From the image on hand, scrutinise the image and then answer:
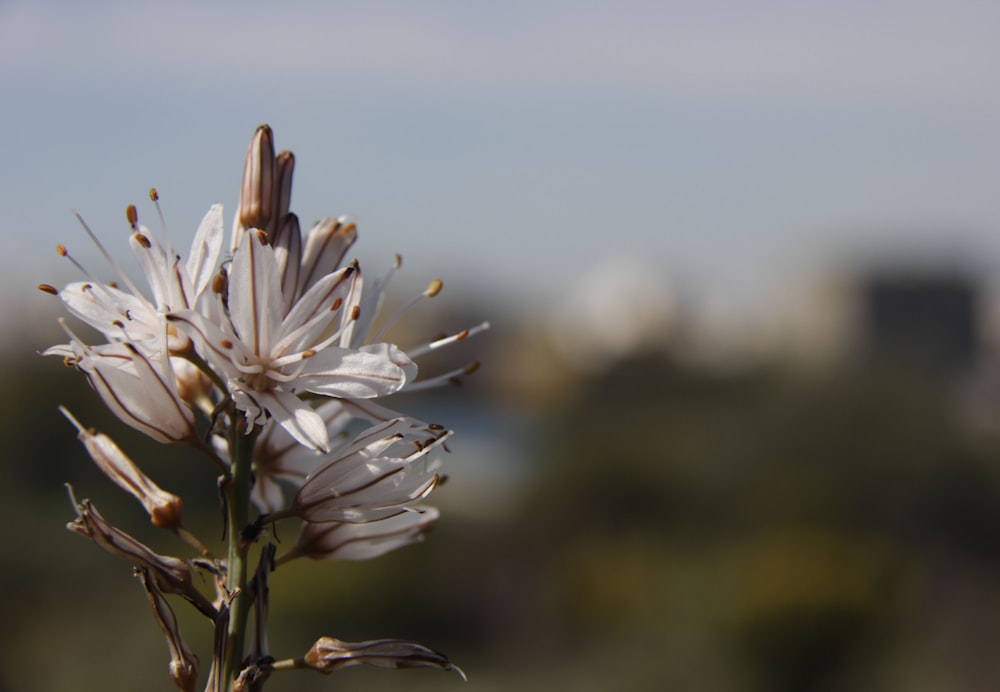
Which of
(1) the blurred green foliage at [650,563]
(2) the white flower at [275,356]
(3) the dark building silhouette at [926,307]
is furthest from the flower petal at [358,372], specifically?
(3) the dark building silhouette at [926,307]

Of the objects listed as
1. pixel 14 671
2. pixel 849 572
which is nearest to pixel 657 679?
pixel 849 572

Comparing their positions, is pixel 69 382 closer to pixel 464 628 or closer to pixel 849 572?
pixel 464 628

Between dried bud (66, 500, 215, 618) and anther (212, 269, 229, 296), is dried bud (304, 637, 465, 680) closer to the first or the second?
dried bud (66, 500, 215, 618)

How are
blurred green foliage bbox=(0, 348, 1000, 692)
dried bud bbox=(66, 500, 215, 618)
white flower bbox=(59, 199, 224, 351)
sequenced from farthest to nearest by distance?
blurred green foliage bbox=(0, 348, 1000, 692), white flower bbox=(59, 199, 224, 351), dried bud bbox=(66, 500, 215, 618)

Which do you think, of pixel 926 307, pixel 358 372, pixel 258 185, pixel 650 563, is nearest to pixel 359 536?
pixel 358 372

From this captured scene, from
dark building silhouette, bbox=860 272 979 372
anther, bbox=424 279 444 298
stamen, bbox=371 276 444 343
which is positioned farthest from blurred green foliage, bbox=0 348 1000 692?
dark building silhouette, bbox=860 272 979 372

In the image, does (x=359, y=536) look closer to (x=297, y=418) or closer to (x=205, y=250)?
(x=297, y=418)
